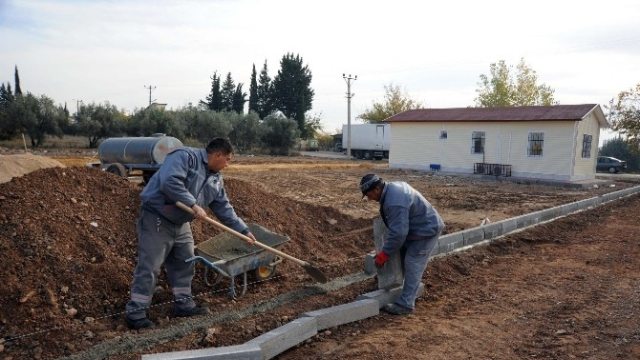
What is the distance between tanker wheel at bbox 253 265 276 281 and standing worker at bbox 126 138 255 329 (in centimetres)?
86

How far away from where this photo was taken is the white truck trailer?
35156 mm

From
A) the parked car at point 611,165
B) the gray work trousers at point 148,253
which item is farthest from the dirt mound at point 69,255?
the parked car at point 611,165

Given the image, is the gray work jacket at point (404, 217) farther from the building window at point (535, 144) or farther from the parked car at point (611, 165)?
the parked car at point (611, 165)

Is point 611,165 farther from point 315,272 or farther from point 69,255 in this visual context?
point 69,255

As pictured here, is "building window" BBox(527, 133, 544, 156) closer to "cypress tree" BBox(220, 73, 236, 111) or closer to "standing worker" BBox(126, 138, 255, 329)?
"standing worker" BBox(126, 138, 255, 329)

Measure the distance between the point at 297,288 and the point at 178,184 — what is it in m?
1.85

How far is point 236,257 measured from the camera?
4.53 metres

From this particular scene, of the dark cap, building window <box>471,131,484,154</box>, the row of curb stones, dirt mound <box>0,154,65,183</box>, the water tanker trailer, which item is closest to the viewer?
the row of curb stones

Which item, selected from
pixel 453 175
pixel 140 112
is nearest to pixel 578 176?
pixel 453 175

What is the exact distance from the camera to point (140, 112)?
104 feet

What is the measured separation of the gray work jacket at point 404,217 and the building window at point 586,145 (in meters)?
20.0

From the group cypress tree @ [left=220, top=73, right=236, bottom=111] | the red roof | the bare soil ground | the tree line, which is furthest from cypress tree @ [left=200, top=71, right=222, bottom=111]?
the bare soil ground

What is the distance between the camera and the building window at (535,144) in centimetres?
2111

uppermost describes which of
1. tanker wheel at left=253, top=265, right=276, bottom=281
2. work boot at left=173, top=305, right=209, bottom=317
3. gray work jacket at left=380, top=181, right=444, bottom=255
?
gray work jacket at left=380, top=181, right=444, bottom=255
